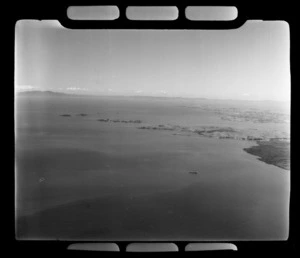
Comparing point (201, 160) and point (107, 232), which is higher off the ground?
point (201, 160)

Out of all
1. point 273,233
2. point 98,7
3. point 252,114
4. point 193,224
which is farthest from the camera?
point 252,114

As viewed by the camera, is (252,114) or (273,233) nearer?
(273,233)

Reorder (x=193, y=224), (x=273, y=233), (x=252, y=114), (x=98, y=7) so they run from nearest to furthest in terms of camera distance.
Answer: (x=98, y=7), (x=273, y=233), (x=193, y=224), (x=252, y=114)

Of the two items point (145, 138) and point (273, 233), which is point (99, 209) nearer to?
point (145, 138)

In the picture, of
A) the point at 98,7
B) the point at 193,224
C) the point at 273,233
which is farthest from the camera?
the point at 193,224

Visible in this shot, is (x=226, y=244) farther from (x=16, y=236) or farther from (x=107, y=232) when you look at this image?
(x=16, y=236)

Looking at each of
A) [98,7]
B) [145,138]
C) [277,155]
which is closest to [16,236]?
[145,138]

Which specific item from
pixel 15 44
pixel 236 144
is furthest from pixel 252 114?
pixel 15 44

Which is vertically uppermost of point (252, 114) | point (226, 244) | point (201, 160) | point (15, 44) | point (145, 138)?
point (15, 44)

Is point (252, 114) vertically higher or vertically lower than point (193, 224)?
higher
